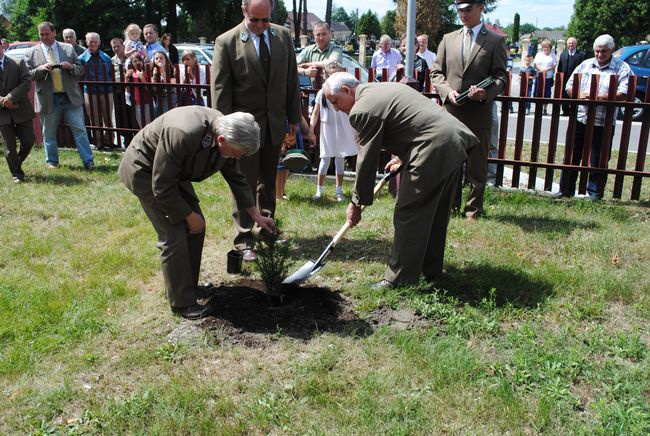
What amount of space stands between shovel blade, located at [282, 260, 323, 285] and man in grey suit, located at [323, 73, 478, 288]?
20.7 inches

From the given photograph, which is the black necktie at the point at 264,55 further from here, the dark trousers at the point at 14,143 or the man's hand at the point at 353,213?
the dark trousers at the point at 14,143

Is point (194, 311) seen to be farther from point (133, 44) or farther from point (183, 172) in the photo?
point (133, 44)

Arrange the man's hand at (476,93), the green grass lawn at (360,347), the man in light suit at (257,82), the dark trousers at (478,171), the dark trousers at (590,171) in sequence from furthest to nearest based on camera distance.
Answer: the dark trousers at (590,171), the dark trousers at (478,171), the man's hand at (476,93), the man in light suit at (257,82), the green grass lawn at (360,347)

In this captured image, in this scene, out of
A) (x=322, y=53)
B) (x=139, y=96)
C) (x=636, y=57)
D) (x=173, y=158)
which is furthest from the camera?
(x=636, y=57)

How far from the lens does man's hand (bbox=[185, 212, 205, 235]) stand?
158 inches

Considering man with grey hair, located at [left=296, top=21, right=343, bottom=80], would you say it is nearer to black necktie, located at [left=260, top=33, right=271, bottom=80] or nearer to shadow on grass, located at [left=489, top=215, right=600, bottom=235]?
black necktie, located at [left=260, top=33, right=271, bottom=80]

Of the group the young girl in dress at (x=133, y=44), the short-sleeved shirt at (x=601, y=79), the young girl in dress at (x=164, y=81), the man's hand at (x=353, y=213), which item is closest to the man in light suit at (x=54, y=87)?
the young girl in dress at (x=164, y=81)

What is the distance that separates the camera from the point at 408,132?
4195 mm

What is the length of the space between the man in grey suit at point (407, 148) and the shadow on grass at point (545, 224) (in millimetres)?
1907

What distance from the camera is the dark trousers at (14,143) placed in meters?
8.04

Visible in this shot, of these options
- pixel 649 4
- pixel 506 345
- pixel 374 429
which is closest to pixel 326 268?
pixel 506 345

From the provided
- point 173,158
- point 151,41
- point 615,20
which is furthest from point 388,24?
point 173,158

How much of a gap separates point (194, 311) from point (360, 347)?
125cm

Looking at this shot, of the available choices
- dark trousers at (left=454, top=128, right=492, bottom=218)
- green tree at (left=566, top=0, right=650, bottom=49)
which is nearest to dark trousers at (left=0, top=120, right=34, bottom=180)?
dark trousers at (left=454, top=128, right=492, bottom=218)
